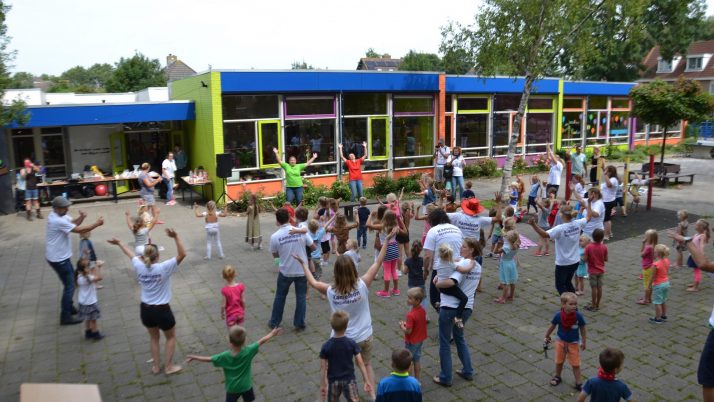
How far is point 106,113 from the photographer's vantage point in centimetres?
1772

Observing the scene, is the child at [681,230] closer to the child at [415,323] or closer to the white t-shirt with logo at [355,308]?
the child at [415,323]

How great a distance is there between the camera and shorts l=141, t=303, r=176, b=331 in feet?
20.3

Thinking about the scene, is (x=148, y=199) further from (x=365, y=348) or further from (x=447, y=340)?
(x=447, y=340)

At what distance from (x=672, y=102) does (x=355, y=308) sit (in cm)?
1719

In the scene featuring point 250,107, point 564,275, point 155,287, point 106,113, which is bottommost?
point 564,275

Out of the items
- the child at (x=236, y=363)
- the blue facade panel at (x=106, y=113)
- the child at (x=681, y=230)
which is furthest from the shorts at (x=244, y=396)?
the blue facade panel at (x=106, y=113)

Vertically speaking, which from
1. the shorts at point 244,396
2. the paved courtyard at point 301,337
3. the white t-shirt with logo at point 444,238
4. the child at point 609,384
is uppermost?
the white t-shirt with logo at point 444,238

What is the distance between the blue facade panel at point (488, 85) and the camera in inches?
848

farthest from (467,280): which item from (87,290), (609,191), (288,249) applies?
(609,191)

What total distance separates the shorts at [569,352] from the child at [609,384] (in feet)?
4.03

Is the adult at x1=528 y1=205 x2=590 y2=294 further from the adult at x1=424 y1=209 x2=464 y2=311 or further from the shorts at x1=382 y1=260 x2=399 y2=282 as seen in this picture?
the shorts at x1=382 y1=260 x2=399 y2=282

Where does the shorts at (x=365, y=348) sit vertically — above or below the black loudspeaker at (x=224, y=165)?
below

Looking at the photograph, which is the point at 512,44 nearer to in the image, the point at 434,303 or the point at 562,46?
the point at 562,46

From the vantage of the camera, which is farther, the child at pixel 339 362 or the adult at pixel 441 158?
the adult at pixel 441 158
